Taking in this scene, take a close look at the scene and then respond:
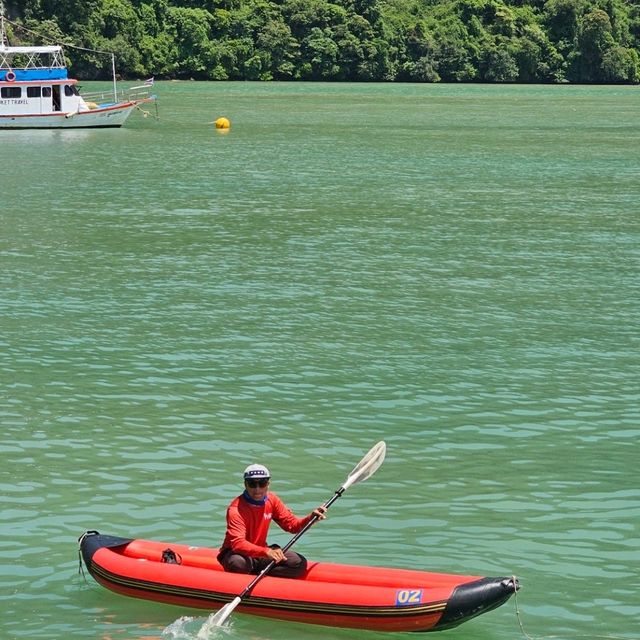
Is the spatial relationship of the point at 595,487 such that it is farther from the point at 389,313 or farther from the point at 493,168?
the point at 493,168

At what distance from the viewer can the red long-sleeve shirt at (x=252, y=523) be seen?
37.8ft

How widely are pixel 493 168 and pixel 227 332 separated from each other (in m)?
31.6

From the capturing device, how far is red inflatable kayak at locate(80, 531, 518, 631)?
1094cm

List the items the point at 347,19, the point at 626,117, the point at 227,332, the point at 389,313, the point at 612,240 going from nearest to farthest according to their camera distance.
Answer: the point at 227,332
the point at 389,313
the point at 612,240
the point at 626,117
the point at 347,19

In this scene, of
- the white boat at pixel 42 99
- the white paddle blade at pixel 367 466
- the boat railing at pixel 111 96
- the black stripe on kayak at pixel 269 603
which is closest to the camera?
the black stripe on kayak at pixel 269 603

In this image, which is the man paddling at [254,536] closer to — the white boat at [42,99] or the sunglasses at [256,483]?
the sunglasses at [256,483]

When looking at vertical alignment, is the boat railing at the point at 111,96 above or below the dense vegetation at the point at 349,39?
below

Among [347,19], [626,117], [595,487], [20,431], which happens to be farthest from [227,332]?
[347,19]

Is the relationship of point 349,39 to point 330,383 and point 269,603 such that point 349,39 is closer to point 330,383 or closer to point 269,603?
point 330,383

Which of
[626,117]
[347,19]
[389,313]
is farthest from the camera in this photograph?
[347,19]

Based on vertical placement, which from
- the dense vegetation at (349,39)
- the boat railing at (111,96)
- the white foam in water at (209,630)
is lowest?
the white foam in water at (209,630)

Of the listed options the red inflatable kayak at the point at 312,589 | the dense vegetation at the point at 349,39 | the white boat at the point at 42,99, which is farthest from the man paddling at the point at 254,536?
the dense vegetation at the point at 349,39

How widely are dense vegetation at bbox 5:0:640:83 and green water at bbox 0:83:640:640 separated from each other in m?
96.9

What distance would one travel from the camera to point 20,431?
1702 centimetres
